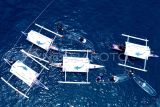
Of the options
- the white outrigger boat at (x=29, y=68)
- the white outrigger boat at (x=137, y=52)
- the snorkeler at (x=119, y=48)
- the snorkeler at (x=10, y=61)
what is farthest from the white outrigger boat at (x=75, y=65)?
the snorkeler at (x=10, y=61)

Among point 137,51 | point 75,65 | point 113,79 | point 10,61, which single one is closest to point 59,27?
point 75,65

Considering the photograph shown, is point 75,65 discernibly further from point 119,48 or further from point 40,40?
point 119,48

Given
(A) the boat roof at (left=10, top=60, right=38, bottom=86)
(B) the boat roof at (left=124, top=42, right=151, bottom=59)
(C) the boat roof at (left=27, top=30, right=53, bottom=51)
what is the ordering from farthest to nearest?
(C) the boat roof at (left=27, top=30, right=53, bottom=51)
(B) the boat roof at (left=124, top=42, right=151, bottom=59)
(A) the boat roof at (left=10, top=60, right=38, bottom=86)

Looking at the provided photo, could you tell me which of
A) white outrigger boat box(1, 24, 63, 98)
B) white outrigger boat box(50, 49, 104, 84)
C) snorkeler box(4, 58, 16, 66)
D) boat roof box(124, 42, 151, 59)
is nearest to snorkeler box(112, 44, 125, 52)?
boat roof box(124, 42, 151, 59)

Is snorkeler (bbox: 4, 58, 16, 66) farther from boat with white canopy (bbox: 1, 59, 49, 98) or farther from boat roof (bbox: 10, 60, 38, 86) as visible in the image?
boat roof (bbox: 10, 60, 38, 86)

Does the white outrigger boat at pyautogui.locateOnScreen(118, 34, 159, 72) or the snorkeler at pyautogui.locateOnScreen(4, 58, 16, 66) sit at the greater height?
the white outrigger boat at pyautogui.locateOnScreen(118, 34, 159, 72)

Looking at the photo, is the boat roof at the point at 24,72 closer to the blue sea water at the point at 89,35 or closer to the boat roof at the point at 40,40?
the blue sea water at the point at 89,35
